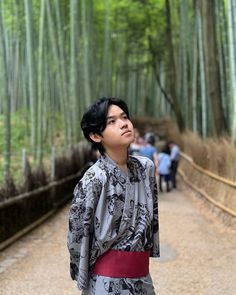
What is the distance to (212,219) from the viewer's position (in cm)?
798

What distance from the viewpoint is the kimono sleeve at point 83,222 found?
2.09 m

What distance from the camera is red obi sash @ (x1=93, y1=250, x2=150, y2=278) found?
6.83 feet

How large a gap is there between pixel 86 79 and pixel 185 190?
371 centimetres

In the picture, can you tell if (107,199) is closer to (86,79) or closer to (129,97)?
(86,79)

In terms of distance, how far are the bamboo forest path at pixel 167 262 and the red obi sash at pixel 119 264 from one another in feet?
7.99

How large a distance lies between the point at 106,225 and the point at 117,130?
0.37 m

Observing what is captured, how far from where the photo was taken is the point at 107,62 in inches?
708

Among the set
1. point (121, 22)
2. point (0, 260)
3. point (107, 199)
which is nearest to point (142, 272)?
point (107, 199)

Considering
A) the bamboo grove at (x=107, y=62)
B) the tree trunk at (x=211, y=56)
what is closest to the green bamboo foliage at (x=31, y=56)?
the bamboo grove at (x=107, y=62)

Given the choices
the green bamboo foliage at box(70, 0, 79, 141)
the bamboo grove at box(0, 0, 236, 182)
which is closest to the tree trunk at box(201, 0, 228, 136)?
the bamboo grove at box(0, 0, 236, 182)

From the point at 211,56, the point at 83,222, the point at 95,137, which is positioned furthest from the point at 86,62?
the point at 83,222

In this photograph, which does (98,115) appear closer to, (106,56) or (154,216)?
(154,216)

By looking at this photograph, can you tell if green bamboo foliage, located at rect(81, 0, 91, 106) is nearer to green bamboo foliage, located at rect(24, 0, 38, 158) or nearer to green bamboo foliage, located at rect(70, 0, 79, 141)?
green bamboo foliage, located at rect(70, 0, 79, 141)

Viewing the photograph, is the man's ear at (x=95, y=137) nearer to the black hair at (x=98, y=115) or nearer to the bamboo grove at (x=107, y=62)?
the black hair at (x=98, y=115)
